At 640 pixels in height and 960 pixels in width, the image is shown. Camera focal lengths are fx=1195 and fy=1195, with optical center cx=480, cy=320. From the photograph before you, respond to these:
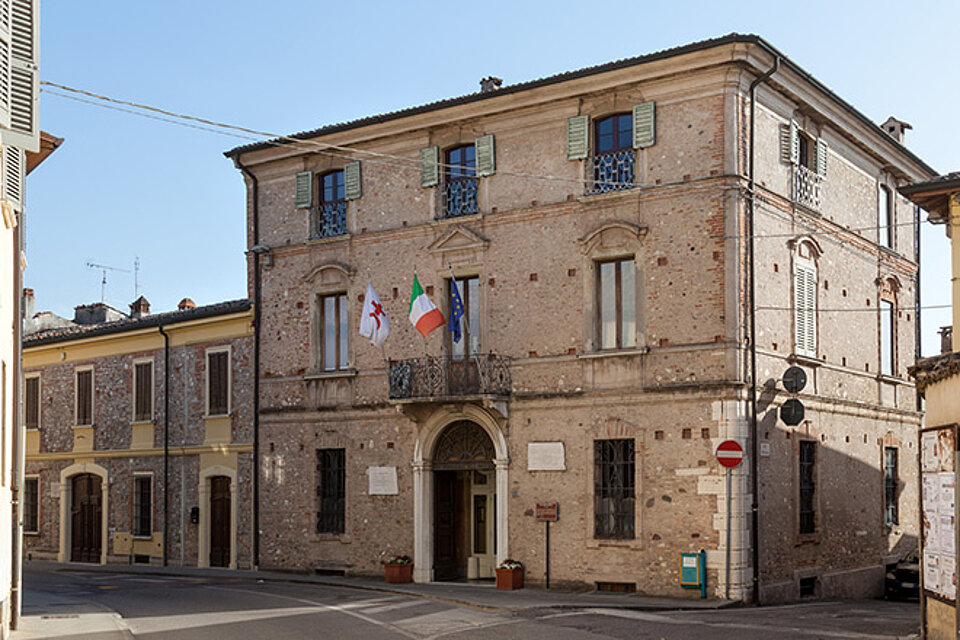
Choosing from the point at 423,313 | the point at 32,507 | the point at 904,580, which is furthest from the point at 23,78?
the point at 32,507

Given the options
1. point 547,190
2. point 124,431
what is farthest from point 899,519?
point 124,431

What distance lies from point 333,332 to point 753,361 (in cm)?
1029

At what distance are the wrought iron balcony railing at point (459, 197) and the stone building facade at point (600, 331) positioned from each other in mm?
68

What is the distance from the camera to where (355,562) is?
2697 cm

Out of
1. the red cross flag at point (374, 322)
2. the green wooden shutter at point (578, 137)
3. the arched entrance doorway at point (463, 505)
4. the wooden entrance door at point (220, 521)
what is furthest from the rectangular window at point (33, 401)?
the green wooden shutter at point (578, 137)

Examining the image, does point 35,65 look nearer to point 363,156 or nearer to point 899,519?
point 363,156

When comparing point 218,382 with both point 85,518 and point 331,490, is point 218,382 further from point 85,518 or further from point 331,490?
point 85,518

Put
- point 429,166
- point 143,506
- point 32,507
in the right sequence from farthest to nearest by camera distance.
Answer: point 32,507 < point 143,506 < point 429,166

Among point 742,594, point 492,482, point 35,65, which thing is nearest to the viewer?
point 35,65

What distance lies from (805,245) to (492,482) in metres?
8.40

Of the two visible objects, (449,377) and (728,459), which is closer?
(728,459)

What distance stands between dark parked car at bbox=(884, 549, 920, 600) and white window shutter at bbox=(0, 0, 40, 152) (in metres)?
20.3

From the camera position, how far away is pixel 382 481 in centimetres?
2661

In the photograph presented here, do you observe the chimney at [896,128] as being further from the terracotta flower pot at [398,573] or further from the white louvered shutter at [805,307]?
the terracotta flower pot at [398,573]
